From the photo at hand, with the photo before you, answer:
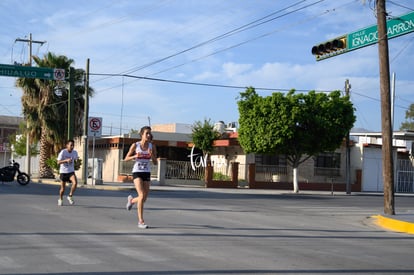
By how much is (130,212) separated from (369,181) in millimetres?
31134

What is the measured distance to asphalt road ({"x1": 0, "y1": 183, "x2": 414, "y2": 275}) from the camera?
7.37m

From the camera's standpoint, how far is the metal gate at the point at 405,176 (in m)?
43.1

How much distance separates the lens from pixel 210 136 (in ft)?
123

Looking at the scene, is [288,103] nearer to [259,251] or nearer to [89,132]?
[89,132]

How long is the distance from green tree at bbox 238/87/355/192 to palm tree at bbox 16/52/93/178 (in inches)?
435

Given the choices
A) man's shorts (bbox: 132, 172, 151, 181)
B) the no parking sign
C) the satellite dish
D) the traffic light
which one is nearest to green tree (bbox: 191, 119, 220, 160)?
the satellite dish

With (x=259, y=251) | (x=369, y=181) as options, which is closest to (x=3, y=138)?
(x=369, y=181)

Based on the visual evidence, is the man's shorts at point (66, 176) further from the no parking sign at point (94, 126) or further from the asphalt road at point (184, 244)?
the no parking sign at point (94, 126)

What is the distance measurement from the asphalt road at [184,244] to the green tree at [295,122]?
16569 mm

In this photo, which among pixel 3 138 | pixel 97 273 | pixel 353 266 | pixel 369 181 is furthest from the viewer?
pixel 3 138

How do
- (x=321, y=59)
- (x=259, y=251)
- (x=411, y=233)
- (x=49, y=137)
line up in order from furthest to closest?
(x=49, y=137) < (x=321, y=59) < (x=411, y=233) < (x=259, y=251)

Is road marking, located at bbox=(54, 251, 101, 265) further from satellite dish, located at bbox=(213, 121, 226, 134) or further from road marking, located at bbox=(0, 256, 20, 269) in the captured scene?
satellite dish, located at bbox=(213, 121, 226, 134)

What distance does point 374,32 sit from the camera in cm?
1644

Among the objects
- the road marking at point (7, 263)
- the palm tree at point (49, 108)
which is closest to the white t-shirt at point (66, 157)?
the road marking at point (7, 263)
